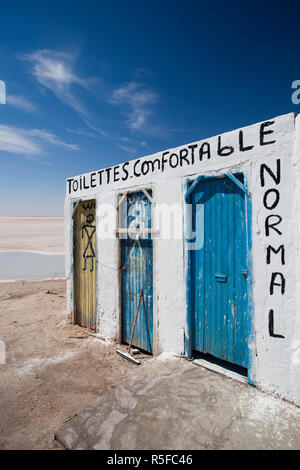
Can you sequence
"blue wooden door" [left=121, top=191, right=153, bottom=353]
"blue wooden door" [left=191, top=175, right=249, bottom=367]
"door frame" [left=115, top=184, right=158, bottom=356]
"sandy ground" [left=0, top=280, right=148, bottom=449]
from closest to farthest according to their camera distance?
"sandy ground" [left=0, top=280, right=148, bottom=449], "blue wooden door" [left=191, top=175, right=249, bottom=367], "door frame" [left=115, top=184, right=158, bottom=356], "blue wooden door" [left=121, top=191, right=153, bottom=353]

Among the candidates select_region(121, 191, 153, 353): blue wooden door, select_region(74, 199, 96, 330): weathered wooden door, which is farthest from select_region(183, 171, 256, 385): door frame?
select_region(74, 199, 96, 330): weathered wooden door

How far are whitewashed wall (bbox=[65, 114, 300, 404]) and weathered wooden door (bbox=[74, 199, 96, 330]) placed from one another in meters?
2.05

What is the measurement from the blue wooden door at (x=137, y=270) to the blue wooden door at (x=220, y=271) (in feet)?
3.28

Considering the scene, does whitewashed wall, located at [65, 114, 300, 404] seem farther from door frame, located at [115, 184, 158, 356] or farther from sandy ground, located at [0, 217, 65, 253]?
sandy ground, located at [0, 217, 65, 253]

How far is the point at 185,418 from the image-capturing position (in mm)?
2613

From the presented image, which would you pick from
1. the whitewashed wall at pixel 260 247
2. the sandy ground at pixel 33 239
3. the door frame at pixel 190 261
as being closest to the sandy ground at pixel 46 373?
the whitewashed wall at pixel 260 247

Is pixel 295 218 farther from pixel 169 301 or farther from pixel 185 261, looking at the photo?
pixel 169 301

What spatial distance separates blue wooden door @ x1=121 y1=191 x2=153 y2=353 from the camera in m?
4.57

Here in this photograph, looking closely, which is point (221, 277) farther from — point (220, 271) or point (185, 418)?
point (185, 418)

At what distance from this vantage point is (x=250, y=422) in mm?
2510

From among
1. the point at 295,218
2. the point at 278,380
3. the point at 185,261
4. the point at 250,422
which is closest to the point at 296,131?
the point at 295,218

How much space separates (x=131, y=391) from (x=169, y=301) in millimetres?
1382

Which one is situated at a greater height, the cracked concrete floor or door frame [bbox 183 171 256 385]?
door frame [bbox 183 171 256 385]

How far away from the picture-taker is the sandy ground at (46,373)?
120 inches
